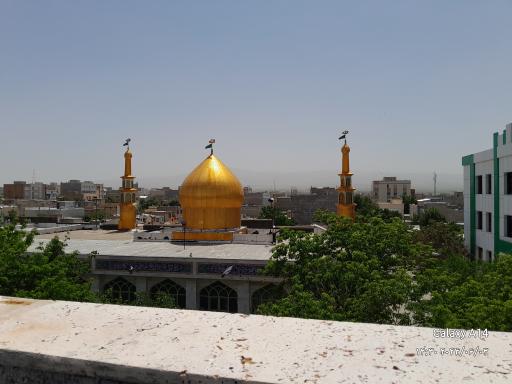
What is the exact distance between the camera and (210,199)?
2509cm

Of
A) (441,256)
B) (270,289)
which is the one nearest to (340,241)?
(270,289)

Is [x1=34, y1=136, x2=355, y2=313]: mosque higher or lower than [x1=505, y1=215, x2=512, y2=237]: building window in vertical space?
lower

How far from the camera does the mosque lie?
56.9 ft

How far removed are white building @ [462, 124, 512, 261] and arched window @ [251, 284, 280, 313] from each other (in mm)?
11613

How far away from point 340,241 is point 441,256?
18207 mm

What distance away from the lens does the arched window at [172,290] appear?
1797 centimetres

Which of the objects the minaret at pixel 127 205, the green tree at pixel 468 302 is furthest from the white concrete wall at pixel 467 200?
the minaret at pixel 127 205

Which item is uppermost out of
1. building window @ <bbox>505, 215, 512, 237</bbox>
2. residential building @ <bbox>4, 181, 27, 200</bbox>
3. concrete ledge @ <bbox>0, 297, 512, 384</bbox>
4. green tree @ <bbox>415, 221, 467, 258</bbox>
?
residential building @ <bbox>4, 181, 27, 200</bbox>

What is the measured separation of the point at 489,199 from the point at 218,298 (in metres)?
15.5

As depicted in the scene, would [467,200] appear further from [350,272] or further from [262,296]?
[350,272]

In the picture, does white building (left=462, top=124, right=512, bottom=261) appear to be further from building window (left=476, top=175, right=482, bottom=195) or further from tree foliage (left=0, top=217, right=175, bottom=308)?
tree foliage (left=0, top=217, right=175, bottom=308)

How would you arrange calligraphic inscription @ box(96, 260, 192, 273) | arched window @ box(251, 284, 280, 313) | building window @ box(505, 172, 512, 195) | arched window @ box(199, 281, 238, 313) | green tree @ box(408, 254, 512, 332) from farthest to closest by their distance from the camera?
building window @ box(505, 172, 512, 195) → calligraphic inscription @ box(96, 260, 192, 273) → arched window @ box(199, 281, 238, 313) → arched window @ box(251, 284, 280, 313) → green tree @ box(408, 254, 512, 332)

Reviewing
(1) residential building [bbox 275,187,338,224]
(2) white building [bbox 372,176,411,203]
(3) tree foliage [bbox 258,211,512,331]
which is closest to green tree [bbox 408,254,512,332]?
(3) tree foliage [bbox 258,211,512,331]

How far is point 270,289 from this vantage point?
56.4ft
